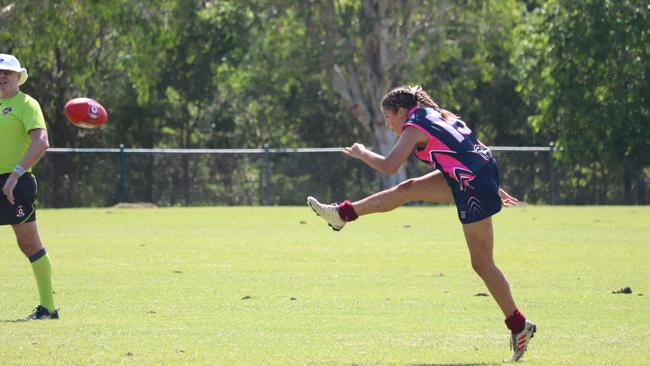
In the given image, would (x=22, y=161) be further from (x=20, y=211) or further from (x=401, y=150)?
(x=401, y=150)

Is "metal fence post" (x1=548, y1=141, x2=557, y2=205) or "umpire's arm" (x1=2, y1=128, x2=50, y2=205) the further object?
"metal fence post" (x1=548, y1=141, x2=557, y2=205)

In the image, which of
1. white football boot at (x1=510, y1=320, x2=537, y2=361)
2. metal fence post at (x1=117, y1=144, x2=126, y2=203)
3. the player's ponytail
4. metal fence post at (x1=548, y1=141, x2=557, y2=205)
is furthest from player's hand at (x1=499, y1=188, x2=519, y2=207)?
metal fence post at (x1=548, y1=141, x2=557, y2=205)

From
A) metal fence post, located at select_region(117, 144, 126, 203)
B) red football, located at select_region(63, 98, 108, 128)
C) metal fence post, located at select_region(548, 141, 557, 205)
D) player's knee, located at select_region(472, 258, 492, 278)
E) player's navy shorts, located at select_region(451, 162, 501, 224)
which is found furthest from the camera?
metal fence post, located at select_region(548, 141, 557, 205)

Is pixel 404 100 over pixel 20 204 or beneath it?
over

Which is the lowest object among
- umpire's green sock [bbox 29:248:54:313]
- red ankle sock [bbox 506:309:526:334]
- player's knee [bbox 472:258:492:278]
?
umpire's green sock [bbox 29:248:54:313]

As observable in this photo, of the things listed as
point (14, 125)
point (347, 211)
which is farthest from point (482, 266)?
point (14, 125)

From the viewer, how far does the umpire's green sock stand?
430 inches

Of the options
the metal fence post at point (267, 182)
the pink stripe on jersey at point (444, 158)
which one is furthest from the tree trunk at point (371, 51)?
the pink stripe on jersey at point (444, 158)

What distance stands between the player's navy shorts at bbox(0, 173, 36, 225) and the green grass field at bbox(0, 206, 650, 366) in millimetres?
929

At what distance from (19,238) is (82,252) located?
300 inches

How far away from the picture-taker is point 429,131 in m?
8.95

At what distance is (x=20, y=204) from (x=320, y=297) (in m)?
3.41

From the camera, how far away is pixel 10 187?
10617 mm

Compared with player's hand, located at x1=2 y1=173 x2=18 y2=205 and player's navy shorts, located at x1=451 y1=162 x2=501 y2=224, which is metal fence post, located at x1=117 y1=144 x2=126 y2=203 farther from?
player's navy shorts, located at x1=451 y1=162 x2=501 y2=224
